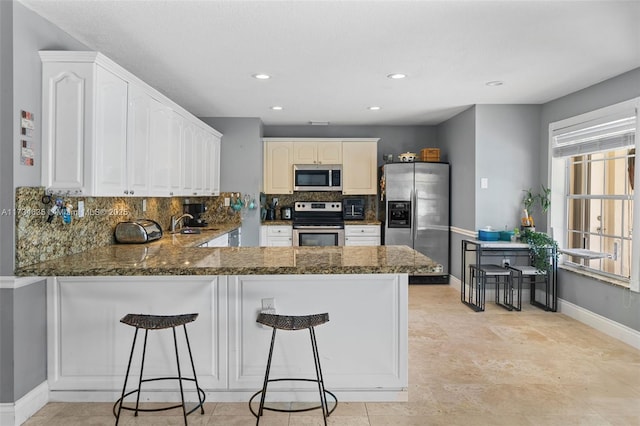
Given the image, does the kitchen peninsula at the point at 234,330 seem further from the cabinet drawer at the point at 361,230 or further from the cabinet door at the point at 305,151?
the cabinet door at the point at 305,151

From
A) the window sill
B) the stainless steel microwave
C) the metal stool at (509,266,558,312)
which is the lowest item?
the metal stool at (509,266,558,312)

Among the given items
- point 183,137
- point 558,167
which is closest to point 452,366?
point 558,167

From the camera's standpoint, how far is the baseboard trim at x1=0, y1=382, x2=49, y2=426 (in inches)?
92.6

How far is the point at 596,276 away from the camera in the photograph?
414 cm

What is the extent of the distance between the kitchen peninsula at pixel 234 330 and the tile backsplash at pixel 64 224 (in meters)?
0.19

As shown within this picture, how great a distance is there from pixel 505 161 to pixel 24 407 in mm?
5073

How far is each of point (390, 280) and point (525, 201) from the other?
3.28 m

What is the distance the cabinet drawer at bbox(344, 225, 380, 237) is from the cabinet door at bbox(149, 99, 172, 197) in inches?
114

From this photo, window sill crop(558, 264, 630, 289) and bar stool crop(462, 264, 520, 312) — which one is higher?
window sill crop(558, 264, 630, 289)

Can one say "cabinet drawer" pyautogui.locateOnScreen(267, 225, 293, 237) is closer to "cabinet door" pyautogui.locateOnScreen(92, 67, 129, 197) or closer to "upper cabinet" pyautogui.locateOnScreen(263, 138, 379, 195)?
"upper cabinet" pyautogui.locateOnScreen(263, 138, 379, 195)

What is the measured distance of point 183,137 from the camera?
440 centimetres

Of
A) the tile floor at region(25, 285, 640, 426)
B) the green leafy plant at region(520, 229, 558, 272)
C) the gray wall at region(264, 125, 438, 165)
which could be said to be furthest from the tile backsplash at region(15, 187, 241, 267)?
the green leafy plant at region(520, 229, 558, 272)

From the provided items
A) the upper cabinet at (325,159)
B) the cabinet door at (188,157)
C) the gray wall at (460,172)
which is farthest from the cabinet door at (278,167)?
the gray wall at (460,172)

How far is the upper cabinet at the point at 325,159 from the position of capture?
631 centimetres
